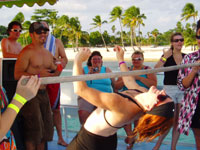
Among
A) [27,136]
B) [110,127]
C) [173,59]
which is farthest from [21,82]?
[173,59]

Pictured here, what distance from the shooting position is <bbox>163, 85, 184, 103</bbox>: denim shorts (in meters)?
2.98

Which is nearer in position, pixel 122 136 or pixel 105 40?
pixel 122 136

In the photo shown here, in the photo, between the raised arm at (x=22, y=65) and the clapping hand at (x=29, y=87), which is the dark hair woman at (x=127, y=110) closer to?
the clapping hand at (x=29, y=87)

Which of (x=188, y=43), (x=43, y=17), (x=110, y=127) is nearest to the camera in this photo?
(x=110, y=127)

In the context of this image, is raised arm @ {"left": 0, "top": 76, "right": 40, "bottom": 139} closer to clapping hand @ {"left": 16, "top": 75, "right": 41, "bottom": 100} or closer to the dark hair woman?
clapping hand @ {"left": 16, "top": 75, "right": 41, "bottom": 100}

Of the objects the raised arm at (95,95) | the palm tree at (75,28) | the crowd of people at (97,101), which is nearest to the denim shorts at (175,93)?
the crowd of people at (97,101)

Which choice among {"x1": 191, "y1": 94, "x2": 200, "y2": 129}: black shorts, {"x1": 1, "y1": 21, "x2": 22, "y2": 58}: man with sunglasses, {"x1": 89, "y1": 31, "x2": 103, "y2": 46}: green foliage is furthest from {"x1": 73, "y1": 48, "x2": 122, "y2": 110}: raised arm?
{"x1": 89, "y1": 31, "x2": 103, "y2": 46}: green foliage

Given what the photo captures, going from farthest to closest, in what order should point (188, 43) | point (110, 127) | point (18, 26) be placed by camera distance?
point (188, 43)
point (18, 26)
point (110, 127)

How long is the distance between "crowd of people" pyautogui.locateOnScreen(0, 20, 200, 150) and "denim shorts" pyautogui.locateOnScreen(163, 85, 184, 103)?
11 mm

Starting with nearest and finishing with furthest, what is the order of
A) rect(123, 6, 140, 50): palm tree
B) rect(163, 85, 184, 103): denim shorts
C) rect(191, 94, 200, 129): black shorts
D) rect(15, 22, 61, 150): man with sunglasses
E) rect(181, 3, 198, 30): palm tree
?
1. rect(191, 94, 200, 129): black shorts
2. rect(15, 22, 61, 150): man with sunglasses
3. rect(163, 85, 184, 103): denim shorts
4. rect(181, 3, 198, 30): palm tree
5. rect(123, 6, 140, 50): palm tree

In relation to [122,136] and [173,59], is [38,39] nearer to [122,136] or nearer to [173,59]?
[173,59]

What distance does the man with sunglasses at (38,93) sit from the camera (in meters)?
2.56

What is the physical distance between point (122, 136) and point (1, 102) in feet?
8.20

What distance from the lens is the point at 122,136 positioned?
146 inches
